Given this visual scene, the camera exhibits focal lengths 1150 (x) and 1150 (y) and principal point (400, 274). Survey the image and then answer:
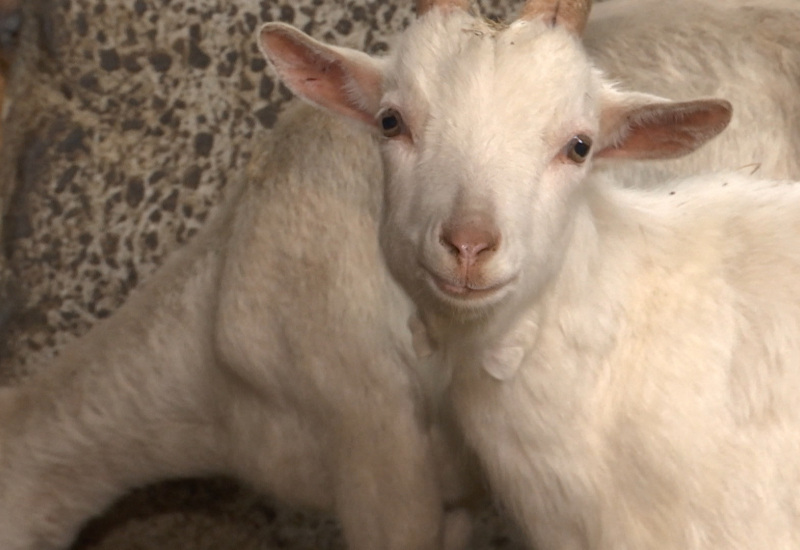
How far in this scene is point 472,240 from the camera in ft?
4.42

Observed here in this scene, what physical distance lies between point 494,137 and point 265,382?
3.10 feet

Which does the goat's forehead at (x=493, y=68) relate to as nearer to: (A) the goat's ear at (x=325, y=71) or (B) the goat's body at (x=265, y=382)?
(A) the goat's ear at (x=325, y=71)

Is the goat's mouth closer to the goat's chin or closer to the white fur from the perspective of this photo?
the goat's chin

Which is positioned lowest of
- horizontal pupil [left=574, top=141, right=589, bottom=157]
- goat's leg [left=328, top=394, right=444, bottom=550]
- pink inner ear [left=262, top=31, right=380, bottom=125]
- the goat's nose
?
goat's leg [left=328, top=394, right=444, bottom=550]

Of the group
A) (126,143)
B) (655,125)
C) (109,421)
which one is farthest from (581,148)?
(126,143)

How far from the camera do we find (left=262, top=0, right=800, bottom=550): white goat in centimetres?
148

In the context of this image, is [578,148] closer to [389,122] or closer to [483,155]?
[483,155]

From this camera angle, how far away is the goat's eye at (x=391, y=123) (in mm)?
1530

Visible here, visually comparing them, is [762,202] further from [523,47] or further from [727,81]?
[727,81]

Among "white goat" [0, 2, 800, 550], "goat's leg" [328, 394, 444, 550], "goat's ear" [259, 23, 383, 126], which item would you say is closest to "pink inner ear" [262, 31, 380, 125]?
"goat's ear" [259, 23, 383, 126]

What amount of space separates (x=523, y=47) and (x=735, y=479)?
26.5 inches

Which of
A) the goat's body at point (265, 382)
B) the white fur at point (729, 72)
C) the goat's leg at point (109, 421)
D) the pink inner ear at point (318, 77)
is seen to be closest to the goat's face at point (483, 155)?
the pink inner ear at point (318, 77)

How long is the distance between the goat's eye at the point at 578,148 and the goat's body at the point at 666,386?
11cm

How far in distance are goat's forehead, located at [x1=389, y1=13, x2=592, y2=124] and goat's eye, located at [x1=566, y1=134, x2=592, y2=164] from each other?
0.14 feet
